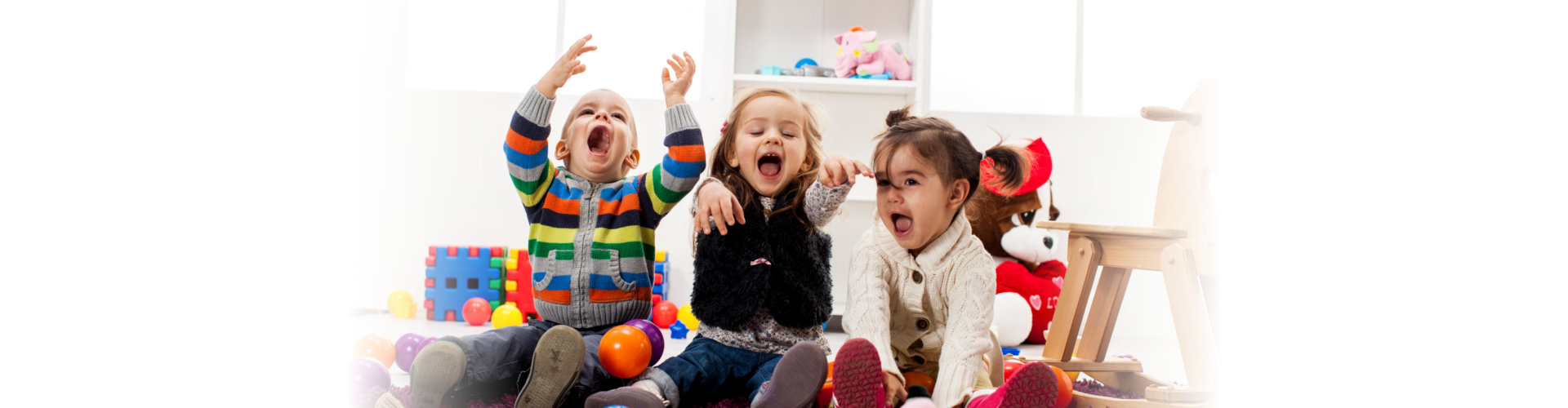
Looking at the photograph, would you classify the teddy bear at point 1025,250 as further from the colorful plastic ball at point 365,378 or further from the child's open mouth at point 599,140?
the colorful plastic ball at point 365,378

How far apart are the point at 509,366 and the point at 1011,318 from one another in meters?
1.35

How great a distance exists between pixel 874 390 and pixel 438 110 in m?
2.07

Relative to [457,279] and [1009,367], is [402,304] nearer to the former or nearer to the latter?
[457,279]

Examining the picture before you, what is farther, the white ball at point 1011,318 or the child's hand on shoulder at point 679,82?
the white ball at point 1011,318

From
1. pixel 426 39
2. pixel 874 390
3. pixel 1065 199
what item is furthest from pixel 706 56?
pixel 874 390

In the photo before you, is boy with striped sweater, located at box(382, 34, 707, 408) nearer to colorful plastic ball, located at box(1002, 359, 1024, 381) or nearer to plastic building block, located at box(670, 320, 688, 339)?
colorful plastic ball, located at box(1002, 359, 1024, 381)

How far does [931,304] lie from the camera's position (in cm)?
120

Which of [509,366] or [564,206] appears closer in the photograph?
[509,366]

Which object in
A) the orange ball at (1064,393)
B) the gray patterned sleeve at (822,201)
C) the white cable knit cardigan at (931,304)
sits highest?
the gray patterned sleeve at (822,201)

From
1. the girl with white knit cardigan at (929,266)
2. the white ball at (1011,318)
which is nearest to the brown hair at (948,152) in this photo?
the girl with white knit cardigan at (929,266)

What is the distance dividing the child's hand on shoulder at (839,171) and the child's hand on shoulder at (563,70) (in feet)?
1.29

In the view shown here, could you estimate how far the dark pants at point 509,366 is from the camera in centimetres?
115

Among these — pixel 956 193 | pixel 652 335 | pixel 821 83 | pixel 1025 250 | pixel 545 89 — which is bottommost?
pixel 652 335

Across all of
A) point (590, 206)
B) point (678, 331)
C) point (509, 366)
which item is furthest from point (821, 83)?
point (509, 366)
